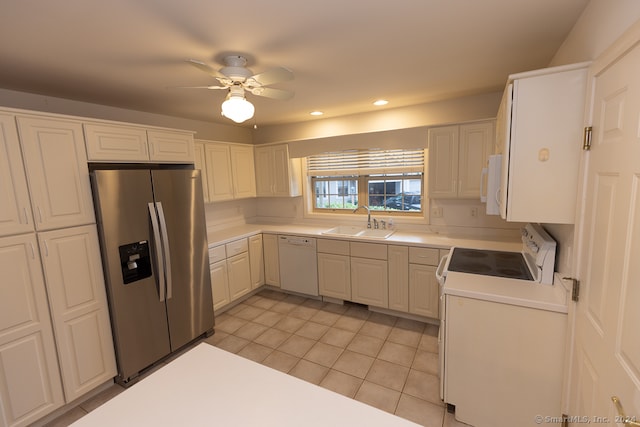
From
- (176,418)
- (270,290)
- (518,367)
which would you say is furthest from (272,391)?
(270,290)

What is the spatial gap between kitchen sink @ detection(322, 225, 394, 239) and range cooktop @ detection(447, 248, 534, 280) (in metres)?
0.94

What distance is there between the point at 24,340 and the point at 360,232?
10.2ft

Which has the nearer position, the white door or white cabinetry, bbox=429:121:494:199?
the white door

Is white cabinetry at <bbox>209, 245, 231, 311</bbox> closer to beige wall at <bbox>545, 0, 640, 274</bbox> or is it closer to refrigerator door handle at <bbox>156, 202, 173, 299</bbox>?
refrigerator door handle at <bbox>156, 202, 173, 299</bbox>

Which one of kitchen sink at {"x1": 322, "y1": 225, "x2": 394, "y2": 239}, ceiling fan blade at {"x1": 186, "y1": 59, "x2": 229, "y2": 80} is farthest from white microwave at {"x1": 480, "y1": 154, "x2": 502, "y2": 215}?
ceiling fan blade at {"x1": 186, "y1": 59, "x2": 229, "y2": 80}

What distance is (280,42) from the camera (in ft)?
5.50

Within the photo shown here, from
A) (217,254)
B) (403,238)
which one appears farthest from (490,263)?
(217,254)

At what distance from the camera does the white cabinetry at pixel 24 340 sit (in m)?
1.76

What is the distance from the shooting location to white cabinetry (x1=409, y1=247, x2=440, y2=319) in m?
2.91

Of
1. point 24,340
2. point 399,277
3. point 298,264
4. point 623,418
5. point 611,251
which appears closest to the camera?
point 623,418

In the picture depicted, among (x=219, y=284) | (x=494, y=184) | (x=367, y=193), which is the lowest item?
(x=219, y=284)

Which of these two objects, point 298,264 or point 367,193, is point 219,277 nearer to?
point 298,264

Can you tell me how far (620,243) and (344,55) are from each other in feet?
5.66

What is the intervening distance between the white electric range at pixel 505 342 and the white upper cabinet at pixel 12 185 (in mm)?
2763
